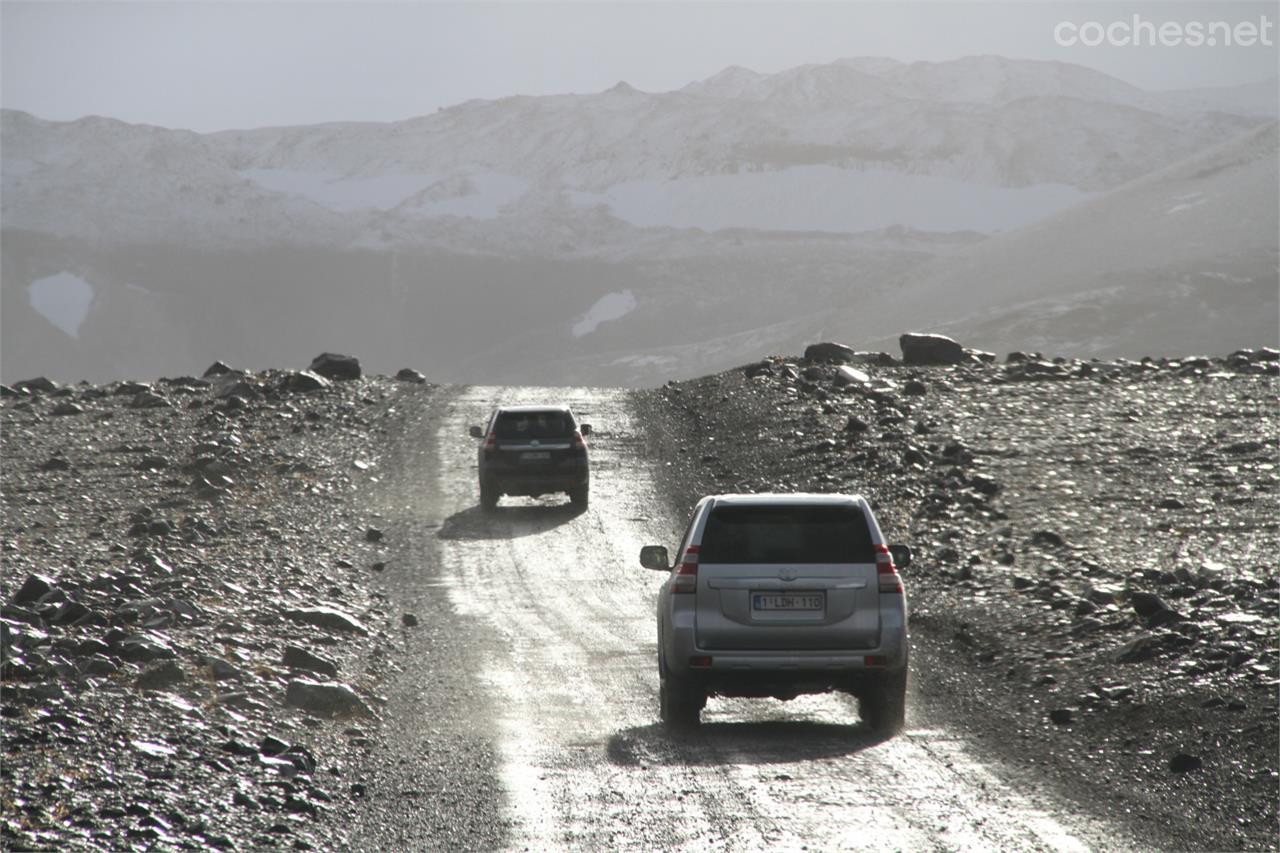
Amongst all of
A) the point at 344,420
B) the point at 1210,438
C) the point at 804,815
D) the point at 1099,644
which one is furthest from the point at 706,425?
the point at 804,815

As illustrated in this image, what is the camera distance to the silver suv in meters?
11.6

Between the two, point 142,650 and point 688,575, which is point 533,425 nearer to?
point 142,650

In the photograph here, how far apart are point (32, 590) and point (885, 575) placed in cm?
942

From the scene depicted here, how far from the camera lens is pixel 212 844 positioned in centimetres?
845

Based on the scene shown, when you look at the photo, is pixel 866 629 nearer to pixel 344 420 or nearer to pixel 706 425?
pixel 706 425

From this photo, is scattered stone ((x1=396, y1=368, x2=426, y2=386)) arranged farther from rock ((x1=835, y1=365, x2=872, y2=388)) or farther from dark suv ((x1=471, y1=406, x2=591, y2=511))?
dark suv ((x1=471, y1=406, x2=591, y2=511))

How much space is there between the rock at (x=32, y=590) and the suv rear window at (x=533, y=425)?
13.7 m

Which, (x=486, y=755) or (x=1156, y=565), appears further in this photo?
(x=1156, y=565)

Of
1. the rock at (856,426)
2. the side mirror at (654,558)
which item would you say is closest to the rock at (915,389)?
the rock at (856,426)

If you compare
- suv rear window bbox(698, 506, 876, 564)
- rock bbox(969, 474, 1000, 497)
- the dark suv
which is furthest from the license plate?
the dark suv

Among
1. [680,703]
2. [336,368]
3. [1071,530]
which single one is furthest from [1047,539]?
[336,368]

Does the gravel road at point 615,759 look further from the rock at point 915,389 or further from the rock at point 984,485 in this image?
the rock at point 915,389

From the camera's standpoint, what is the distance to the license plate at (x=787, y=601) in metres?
11.6

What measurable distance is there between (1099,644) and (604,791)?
722cm
